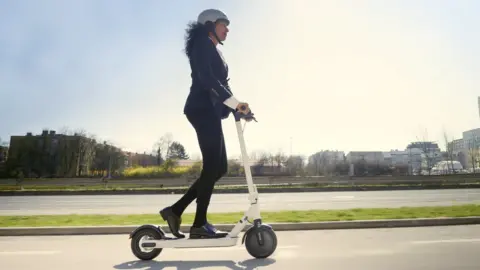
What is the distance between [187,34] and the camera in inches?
148

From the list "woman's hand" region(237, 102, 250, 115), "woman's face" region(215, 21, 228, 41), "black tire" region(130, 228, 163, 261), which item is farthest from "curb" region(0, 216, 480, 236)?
"woman's face" region(215, 21, 228, 41)

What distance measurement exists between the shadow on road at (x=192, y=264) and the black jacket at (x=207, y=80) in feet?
4.66

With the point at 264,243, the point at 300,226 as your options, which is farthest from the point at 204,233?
the point at 300,226

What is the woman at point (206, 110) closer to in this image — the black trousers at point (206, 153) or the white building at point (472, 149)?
the black trousers at point (206, 153)

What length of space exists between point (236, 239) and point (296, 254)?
2.78 ft

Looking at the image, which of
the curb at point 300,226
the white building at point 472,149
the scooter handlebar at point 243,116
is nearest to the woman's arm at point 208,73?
the scooter handlebar at point 243,116

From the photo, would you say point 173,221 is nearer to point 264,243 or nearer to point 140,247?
point 140,247

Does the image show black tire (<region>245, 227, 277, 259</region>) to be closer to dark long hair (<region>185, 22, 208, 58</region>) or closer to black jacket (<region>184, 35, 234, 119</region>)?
black jacket (<region>184, 35, 234, 119</region>)

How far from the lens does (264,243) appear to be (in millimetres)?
3320

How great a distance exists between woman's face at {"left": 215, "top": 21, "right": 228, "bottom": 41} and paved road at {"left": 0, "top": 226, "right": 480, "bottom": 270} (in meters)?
2.26

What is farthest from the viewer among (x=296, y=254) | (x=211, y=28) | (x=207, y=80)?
(x=296, y=254)

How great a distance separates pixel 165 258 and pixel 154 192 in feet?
76.9

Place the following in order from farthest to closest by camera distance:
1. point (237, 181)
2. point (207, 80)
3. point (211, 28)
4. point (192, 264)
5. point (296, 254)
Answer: point (237, 181)
point (296, 254)
point (211, 28)
point (207, 80)
point (192, 264)

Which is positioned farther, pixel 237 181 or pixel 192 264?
pixel 237 181
